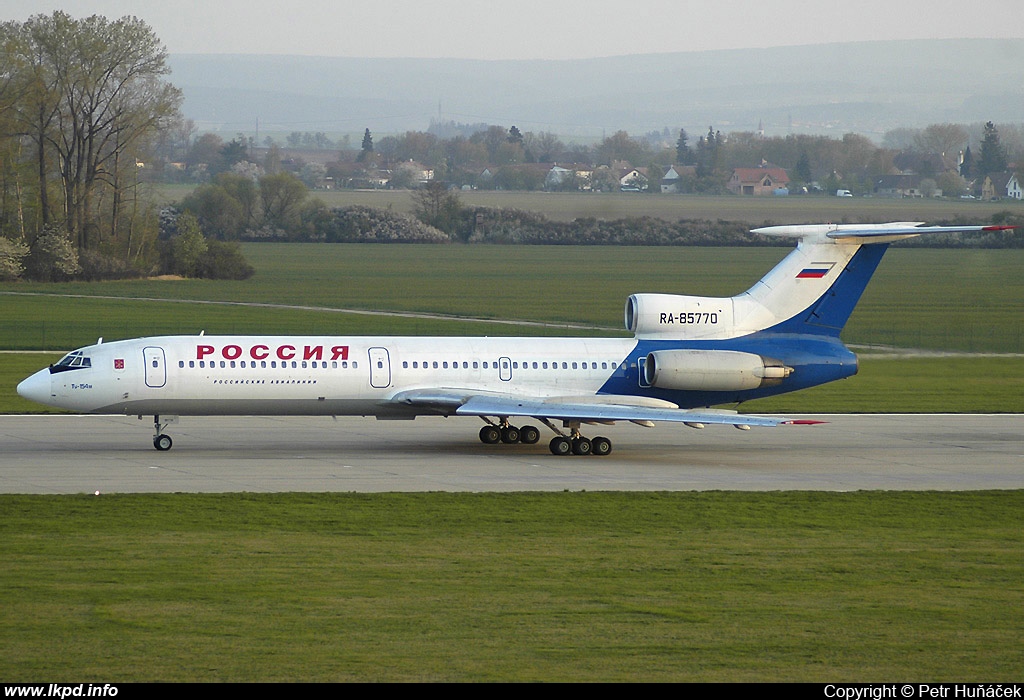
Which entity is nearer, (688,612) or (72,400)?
(688,612)

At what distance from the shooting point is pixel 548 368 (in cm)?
3631

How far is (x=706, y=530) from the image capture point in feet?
79.8

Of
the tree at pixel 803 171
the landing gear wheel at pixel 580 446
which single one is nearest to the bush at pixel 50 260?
the tree at pixel 803 171

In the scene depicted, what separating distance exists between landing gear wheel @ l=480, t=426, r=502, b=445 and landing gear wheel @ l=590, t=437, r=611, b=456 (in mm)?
3113

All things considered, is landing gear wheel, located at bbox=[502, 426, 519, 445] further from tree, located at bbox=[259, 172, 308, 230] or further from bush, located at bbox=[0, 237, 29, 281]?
tree, located at bbox=[259, 172, 308, 230]

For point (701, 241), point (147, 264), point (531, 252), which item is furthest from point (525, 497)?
point (147, 264)

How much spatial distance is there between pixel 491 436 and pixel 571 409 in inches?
148

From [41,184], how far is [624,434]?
71909 millimetres

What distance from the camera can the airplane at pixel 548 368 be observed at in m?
33.7

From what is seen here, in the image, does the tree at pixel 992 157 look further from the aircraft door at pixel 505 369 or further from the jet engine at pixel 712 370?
the aircraft door at pixel 505 369

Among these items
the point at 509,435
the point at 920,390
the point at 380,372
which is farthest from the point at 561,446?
the point at 920,390

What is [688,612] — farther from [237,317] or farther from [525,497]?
[237,317]

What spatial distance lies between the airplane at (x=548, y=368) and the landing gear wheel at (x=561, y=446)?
1.1 inches
